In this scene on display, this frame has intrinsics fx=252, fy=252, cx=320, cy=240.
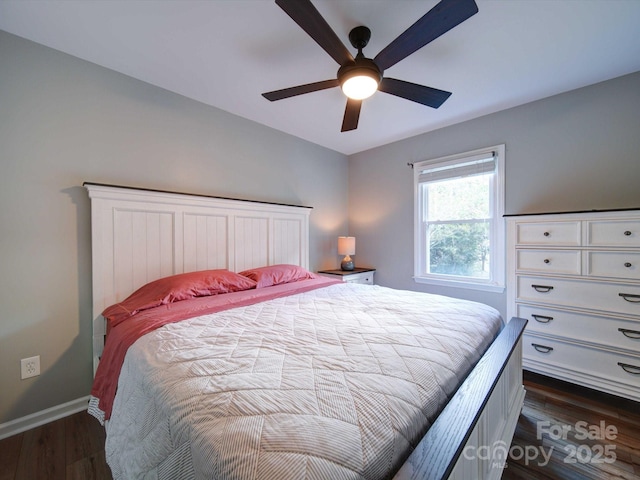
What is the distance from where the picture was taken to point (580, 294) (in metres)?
1.94

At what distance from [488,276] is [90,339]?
143 inches

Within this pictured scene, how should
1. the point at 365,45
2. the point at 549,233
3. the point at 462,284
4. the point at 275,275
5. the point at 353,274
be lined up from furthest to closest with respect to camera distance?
the point at 353,274, the point at 462,284, the point at 275,275, the point at 549,233, the point at 365,45

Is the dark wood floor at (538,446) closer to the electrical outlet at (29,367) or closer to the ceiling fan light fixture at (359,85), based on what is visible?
the electrical outlet at (29,367)

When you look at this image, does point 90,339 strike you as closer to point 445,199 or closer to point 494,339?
point 494,339

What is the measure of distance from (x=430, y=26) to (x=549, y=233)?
1.87 metres

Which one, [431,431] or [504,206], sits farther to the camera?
[504,206]

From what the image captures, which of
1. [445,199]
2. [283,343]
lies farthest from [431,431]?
[445,199]

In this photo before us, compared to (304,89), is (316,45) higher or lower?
higher

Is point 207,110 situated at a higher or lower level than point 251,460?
higher

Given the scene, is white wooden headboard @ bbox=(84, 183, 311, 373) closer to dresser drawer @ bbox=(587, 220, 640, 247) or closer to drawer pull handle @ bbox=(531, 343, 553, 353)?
drawer pull handle @ bbox=(531, 343, 553, 353)

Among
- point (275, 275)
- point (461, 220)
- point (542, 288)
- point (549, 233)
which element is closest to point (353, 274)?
point (275, 275)

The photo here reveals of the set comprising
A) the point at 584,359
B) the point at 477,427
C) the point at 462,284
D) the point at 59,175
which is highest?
the point at 59,175

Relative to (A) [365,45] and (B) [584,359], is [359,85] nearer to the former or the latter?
(A) [365,45]

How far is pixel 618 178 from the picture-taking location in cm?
207
